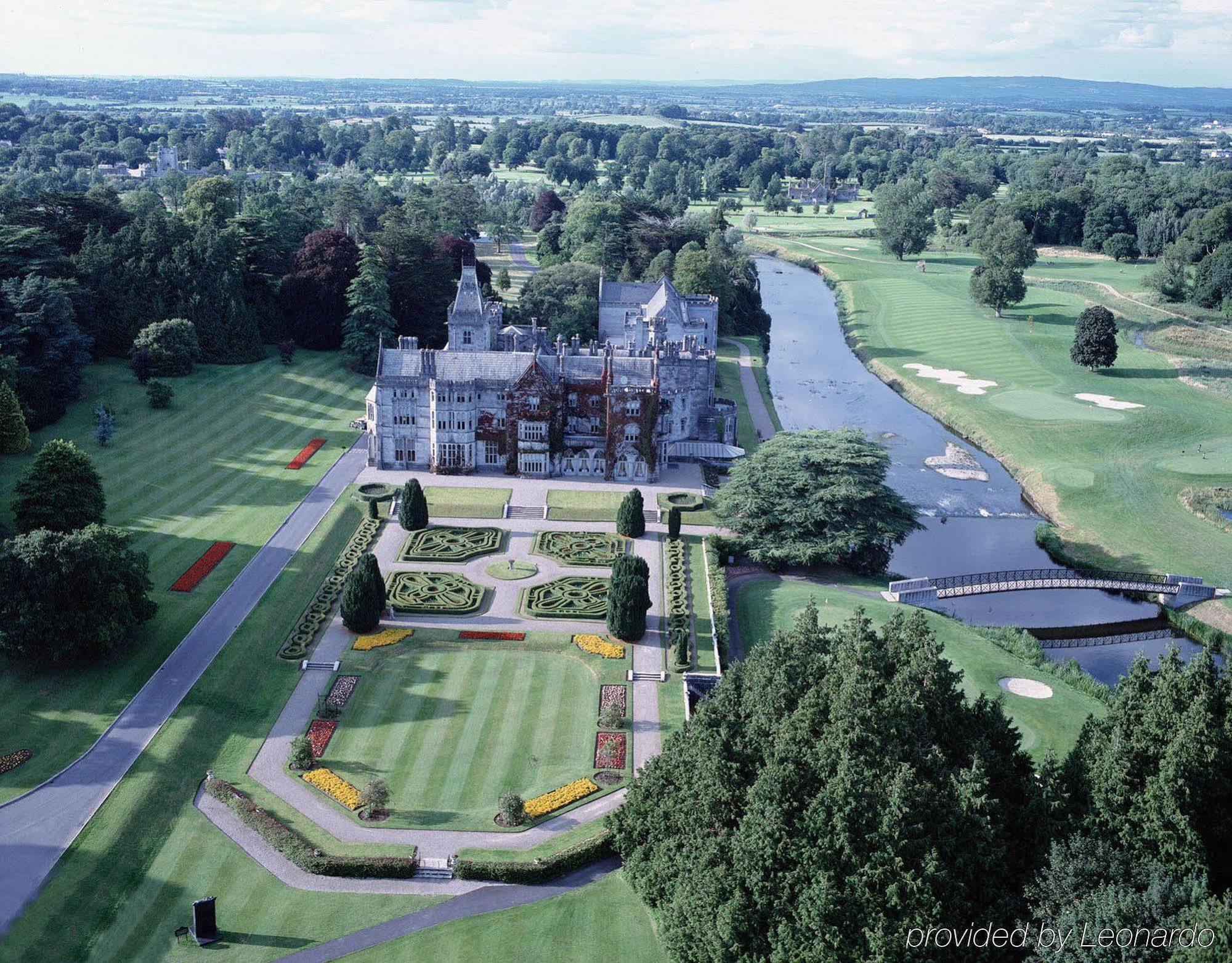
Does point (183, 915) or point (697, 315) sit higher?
point (697, 315)

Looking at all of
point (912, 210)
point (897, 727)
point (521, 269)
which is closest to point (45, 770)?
point (897, 727)

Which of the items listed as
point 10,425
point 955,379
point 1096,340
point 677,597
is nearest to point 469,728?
point 677,597

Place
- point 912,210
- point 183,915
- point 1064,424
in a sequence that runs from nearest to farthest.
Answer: point 183,915, point 1064,424, point 912,210

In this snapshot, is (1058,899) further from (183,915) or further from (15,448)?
(15,448)

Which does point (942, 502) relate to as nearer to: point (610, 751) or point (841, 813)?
point (610, 751)

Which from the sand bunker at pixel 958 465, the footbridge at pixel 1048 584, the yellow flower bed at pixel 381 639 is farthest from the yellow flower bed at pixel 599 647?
the sand bunker at pixel 958 465

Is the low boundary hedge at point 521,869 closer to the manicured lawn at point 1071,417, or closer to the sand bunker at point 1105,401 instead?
the manicured lawn at point 1071,417

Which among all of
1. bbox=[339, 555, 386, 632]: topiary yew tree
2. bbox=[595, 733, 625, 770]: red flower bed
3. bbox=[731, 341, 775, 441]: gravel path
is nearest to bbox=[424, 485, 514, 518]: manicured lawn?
bbox=[339, 555, 386, 632]: topiary yew tree
